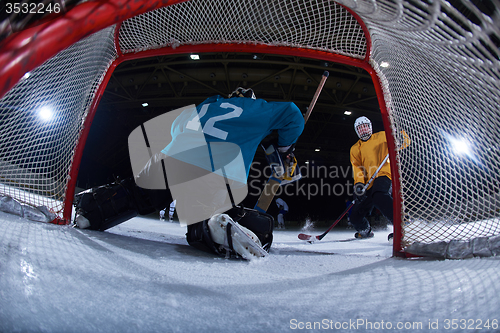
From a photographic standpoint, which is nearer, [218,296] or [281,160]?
[218,296]

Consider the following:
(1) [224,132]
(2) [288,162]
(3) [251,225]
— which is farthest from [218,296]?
(2) [288,162]

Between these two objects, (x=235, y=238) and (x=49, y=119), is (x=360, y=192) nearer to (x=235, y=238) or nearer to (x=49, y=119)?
(x=235, y=238)

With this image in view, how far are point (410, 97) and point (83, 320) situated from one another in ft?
5.73

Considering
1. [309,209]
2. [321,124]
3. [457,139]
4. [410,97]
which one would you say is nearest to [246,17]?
[410,97]

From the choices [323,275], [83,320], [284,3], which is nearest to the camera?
[83,320]

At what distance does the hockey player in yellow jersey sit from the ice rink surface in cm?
156

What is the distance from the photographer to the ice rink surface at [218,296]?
41cm

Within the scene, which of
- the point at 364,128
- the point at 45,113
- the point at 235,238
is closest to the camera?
the point at 235,238

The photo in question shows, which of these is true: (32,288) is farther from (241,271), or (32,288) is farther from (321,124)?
(321,124)

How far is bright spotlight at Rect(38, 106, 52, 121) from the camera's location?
63.8 inches

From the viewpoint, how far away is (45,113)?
5.41ft

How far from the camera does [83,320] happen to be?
39cm

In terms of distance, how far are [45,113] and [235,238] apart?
1.59 m

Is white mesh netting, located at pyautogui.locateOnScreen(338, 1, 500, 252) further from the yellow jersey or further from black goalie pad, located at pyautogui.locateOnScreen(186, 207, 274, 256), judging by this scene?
the yellow jersey
